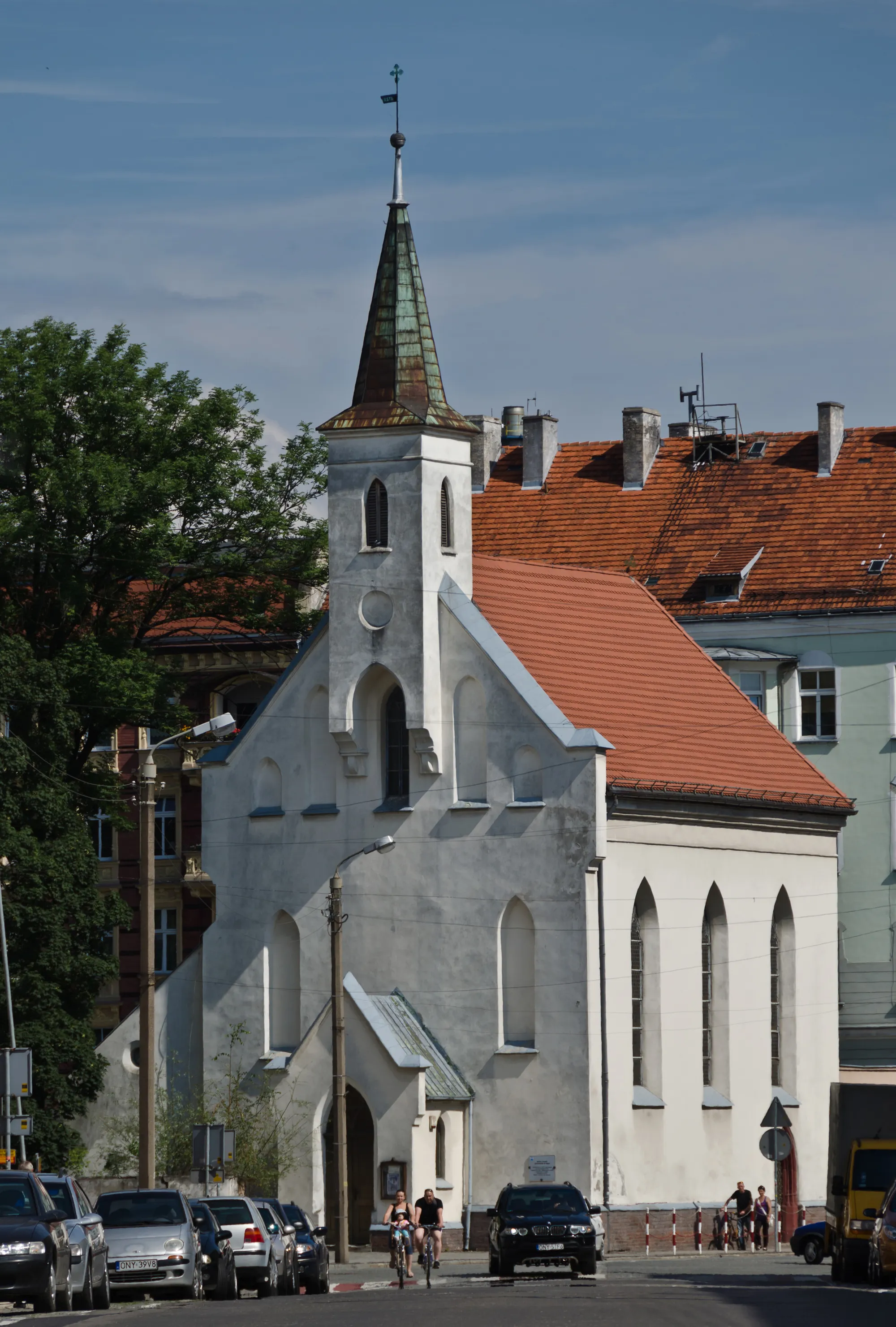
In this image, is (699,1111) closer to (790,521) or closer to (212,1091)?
(212,1091)

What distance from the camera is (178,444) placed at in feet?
214

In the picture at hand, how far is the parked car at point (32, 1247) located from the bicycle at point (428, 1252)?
45.8 ft

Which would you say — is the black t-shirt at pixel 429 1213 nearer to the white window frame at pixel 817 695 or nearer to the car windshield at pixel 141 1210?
the car windshield at pixel 141 1210

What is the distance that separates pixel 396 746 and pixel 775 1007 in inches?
446

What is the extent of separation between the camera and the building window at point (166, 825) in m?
79.6

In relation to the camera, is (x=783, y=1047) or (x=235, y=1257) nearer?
(x=235, y=1257)

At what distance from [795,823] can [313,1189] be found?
15127 mm

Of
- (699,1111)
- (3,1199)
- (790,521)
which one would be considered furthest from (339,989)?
(790,521)

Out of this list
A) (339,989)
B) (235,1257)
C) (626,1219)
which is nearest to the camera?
(235,1257)

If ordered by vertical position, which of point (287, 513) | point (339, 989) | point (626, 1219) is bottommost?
point (626, 1219)

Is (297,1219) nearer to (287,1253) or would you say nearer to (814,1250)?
(287,1253)

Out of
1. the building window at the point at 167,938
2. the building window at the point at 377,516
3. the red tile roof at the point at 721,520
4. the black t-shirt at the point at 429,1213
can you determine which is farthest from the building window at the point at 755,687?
the black t-shirt at the point at 429,1213

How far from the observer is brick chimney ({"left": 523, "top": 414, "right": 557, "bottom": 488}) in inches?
3135

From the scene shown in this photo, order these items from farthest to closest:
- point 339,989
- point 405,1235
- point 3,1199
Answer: point 339,989 < point 405,1235 < point 3,1199
